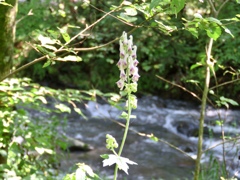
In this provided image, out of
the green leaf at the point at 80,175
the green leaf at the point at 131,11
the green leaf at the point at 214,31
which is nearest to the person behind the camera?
the green leaf at the point at 80,175


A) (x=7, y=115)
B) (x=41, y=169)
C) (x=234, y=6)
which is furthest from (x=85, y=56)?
(x=7, y=115)

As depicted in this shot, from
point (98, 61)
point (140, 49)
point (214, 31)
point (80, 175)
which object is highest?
point (214, 31)

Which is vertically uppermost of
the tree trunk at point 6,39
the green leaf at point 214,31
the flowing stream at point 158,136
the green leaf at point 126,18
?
the green leaf at point 126,18

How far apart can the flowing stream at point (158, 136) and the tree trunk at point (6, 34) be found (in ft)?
6.50

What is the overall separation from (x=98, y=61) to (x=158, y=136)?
2362 millimetres

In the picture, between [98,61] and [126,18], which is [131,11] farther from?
[98,61]

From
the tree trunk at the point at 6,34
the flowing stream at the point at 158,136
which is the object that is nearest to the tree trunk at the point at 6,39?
the tree trunk at the point at 6,34

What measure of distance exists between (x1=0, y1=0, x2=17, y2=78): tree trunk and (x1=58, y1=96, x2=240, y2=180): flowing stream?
1982mm

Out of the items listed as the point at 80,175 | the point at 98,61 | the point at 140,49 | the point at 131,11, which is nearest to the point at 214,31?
the point at 131,11

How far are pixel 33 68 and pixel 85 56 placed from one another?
72.9 inches

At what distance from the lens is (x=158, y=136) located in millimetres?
6191

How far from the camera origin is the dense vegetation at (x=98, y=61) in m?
2.07

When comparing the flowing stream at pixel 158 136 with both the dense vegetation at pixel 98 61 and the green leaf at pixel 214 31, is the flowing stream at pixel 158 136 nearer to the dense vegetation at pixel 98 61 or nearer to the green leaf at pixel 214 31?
the dense vegetation at pixel 98 61

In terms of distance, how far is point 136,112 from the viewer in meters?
7.32
